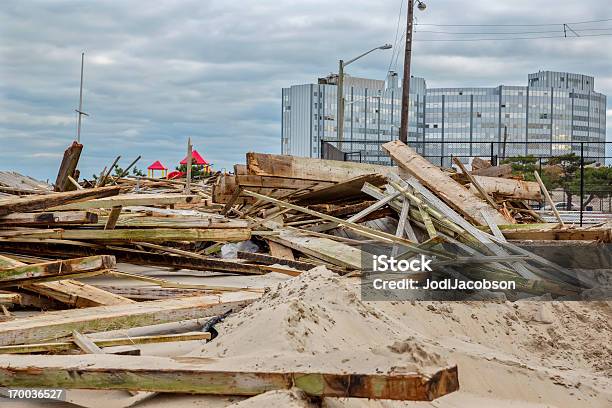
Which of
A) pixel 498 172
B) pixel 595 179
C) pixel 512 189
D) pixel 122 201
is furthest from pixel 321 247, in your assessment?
pixel 595 179

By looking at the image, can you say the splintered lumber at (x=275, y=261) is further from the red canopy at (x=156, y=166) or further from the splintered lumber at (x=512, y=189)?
the red canopy at (x=156, y=166)

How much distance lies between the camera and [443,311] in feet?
22.0

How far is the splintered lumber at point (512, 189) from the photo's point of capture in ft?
42.3

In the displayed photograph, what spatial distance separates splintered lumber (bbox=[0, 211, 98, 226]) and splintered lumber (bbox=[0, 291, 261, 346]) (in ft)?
7.84

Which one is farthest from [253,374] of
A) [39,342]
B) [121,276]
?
[121,276]

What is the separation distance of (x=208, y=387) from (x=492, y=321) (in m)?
3.80

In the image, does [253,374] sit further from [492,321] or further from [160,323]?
[492,321]

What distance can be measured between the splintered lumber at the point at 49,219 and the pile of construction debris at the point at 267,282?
0.02m

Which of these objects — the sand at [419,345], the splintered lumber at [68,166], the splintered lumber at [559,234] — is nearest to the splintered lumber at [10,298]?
the sand at [419,345]

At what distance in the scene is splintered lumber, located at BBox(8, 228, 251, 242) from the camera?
788cm

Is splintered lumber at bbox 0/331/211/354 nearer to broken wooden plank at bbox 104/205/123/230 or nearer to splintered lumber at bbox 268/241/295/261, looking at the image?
broken wooden plank at bbox 104/205/123/230

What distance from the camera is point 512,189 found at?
13.3 meters

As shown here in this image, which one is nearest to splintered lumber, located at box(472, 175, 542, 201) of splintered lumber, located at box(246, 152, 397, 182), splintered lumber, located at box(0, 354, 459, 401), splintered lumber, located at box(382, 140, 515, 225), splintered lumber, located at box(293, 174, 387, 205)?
splintered lumber, located at box(382, 140, 515, 225)

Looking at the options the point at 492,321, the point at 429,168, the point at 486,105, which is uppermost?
the point at 486,105
